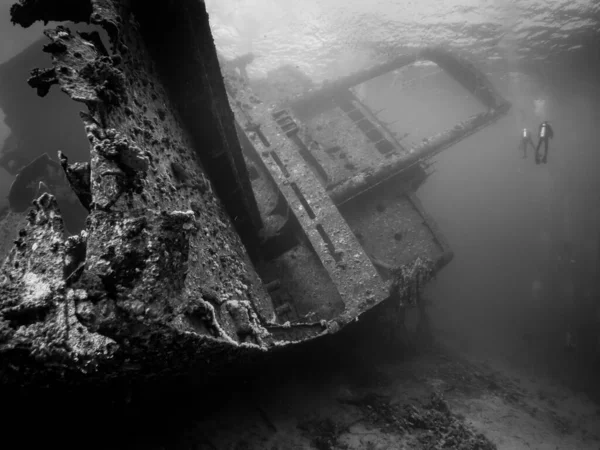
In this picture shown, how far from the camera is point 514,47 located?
18.1 metres

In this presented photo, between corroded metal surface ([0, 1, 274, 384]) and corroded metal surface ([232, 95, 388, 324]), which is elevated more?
corroded metal surface ([0, 1, 274, 384])

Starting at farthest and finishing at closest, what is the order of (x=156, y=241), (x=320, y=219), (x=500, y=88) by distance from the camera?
(x=500, y=88) → (x=320, y=219) → (x=156, y=241)

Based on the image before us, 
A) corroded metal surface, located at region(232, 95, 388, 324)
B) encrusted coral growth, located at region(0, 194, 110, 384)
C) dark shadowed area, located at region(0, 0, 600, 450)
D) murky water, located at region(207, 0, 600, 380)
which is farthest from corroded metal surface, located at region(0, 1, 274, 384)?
murky water, located at region(207, 0, 600, 380)

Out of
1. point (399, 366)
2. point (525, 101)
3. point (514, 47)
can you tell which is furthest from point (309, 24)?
point (399, 366)

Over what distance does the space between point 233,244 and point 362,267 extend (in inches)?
83.9

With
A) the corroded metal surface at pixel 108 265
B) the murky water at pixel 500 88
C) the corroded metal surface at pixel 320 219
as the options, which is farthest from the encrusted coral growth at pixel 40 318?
the murky water at pixel 500 88

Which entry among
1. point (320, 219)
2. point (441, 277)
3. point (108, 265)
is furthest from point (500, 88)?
point (108, 265)

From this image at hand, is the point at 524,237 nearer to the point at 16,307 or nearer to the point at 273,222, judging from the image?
the point at 273,222

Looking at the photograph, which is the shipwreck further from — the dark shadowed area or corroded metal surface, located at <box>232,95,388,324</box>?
the dark shadowed area

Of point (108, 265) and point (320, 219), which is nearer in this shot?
point (108, 265)

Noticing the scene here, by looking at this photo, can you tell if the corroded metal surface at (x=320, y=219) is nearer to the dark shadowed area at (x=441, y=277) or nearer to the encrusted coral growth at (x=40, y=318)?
the dark shadowed area at (x=441, y=277)

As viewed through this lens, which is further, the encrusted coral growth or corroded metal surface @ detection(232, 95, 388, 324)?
corroded metal surface @ detection(232, 95, 388, 324)

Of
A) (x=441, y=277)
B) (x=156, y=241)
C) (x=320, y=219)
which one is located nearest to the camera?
(x=156, y=241)

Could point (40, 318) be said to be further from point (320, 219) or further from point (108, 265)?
point (320, 219)
